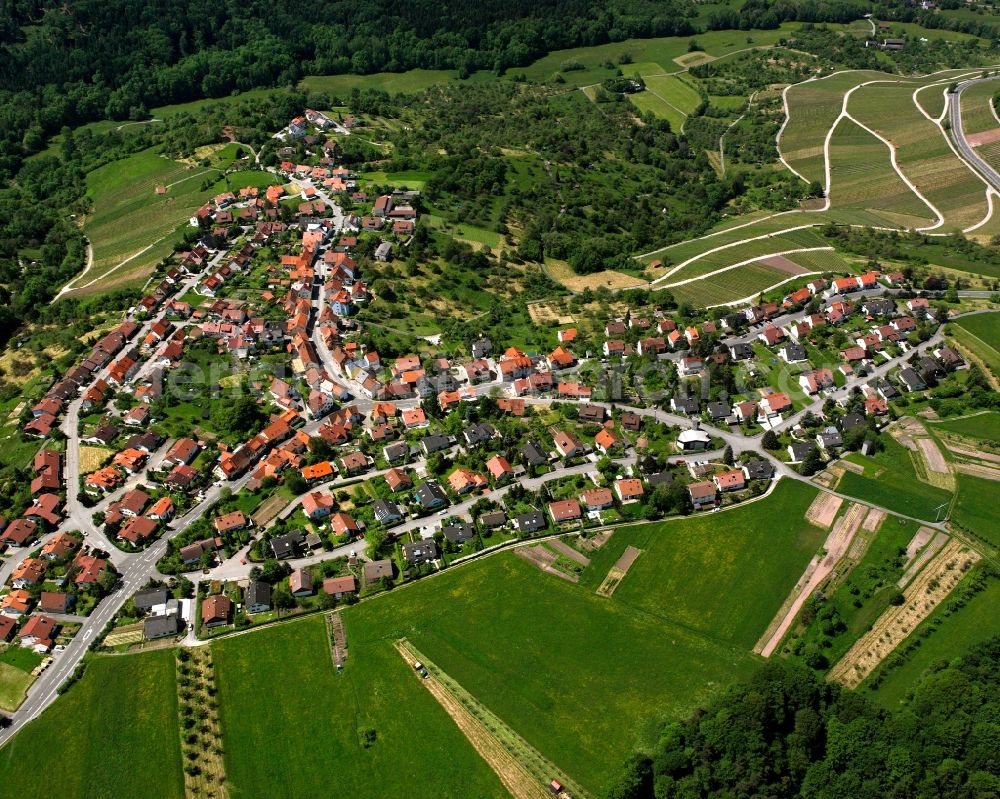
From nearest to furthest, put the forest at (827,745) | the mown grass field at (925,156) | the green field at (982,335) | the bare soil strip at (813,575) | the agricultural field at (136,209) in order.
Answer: the forest at (827,745) < the bare soil strip at (813,575) < the green field at (982,335) < the agricultural field at (136,209) < the mown grass field at (925,156)

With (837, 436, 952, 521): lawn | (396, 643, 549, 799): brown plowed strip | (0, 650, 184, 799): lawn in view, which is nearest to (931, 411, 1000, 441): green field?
(837, 436, 952, 521): lawn

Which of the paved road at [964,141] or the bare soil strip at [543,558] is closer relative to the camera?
the bare soil strip at [543,558]

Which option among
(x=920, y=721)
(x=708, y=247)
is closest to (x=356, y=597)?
(x=920, y=721)

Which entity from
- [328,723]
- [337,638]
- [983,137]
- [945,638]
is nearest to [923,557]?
[945,638]

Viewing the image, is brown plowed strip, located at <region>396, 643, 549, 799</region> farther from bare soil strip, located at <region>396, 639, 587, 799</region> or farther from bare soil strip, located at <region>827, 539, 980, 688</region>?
bare soil strip, located at <region>827, 539, 980, 688</region>

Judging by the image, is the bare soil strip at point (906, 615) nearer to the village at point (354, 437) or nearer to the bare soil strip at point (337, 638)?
the village at point (354, 437)

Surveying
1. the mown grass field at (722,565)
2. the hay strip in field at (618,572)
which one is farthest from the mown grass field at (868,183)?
the hay strip in field at (618,572)
